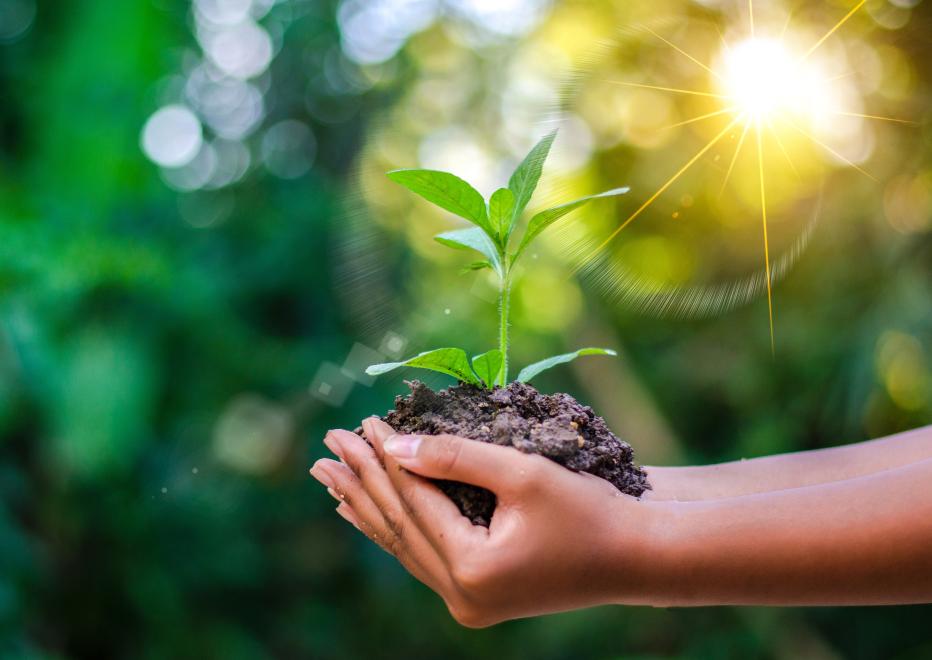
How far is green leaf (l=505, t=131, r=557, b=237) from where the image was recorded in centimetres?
72

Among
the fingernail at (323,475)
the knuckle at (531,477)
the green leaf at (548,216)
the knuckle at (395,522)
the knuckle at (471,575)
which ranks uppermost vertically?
the green leaf at (548,216)

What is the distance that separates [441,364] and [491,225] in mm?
152

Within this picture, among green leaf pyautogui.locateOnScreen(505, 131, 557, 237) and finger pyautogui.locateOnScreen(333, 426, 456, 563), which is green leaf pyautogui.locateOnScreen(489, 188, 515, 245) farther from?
finger pyautogui.locateOnScreen(333, 426, 456, 563)

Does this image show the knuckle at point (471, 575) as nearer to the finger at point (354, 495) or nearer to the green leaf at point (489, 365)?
the finger at point (354, 495)

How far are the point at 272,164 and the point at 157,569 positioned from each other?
1870 mm

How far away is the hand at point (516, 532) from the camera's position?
0.60 m

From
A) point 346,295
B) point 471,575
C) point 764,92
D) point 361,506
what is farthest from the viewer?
point 346,295

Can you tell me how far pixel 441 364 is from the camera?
2.41 ft

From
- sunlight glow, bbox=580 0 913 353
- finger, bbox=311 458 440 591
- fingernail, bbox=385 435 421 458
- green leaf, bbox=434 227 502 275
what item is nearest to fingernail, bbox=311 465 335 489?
finger, bbox=311 458 440 591

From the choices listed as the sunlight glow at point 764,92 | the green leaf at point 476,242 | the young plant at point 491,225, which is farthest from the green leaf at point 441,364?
the sunlight glow at point 764,92

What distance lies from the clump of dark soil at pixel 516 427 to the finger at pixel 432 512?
0.02 m

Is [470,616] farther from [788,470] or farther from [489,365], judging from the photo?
[788,470]

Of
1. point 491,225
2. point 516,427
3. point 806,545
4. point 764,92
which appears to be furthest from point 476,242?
point 764,92

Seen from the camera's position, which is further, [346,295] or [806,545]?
[346,295]
